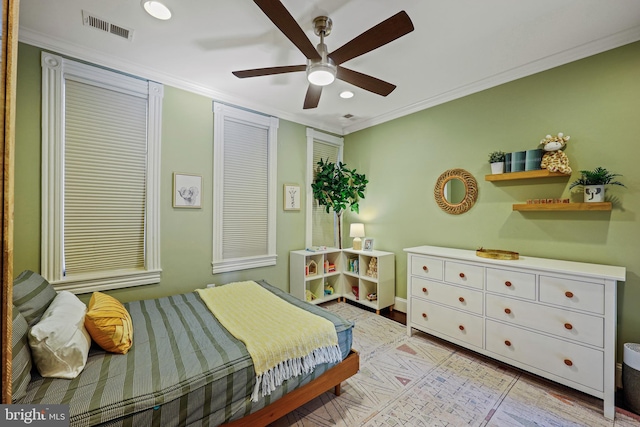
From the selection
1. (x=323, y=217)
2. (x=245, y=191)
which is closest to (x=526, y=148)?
(x=323, y=217)

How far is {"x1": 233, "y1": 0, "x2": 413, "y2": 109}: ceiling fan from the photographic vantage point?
1.47 meters

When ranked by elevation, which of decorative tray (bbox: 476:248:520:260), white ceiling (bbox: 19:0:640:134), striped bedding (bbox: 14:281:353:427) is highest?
white ceiling (bbox: 19:0:640:134)

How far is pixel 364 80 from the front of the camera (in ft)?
7.04

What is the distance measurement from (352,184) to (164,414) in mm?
3445

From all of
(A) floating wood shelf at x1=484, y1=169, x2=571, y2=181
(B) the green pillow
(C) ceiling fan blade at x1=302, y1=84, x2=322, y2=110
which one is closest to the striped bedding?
(B) the green pillow

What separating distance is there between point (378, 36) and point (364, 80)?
52 centimetres

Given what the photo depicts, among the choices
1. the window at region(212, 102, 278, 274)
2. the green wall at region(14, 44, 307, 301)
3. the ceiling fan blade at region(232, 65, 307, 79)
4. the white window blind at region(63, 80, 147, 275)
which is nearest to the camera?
the ceiling fan blade at region(232, 65, 307, 79)

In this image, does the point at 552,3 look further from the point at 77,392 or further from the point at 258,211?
the point at 77,392

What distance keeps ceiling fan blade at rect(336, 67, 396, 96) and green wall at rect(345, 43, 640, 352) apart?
1.37 metres

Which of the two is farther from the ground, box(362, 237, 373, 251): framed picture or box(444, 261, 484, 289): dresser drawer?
box(362, 237, 373, 251): framed picture

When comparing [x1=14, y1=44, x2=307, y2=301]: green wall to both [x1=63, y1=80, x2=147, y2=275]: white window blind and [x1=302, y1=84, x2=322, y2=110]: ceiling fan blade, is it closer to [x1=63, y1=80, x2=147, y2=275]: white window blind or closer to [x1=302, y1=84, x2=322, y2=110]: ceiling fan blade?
A: [x1=63, y1=80, x2=147, y2=275]: white window blind

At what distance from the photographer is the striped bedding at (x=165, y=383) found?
1192 millimetres

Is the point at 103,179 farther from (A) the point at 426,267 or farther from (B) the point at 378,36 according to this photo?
(A) the point at 426,267

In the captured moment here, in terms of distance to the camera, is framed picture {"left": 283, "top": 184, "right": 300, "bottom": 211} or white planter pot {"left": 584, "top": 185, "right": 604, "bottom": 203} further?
framed picture {"left": 283, "top": 184, "right": 300, "bottom": 211}
